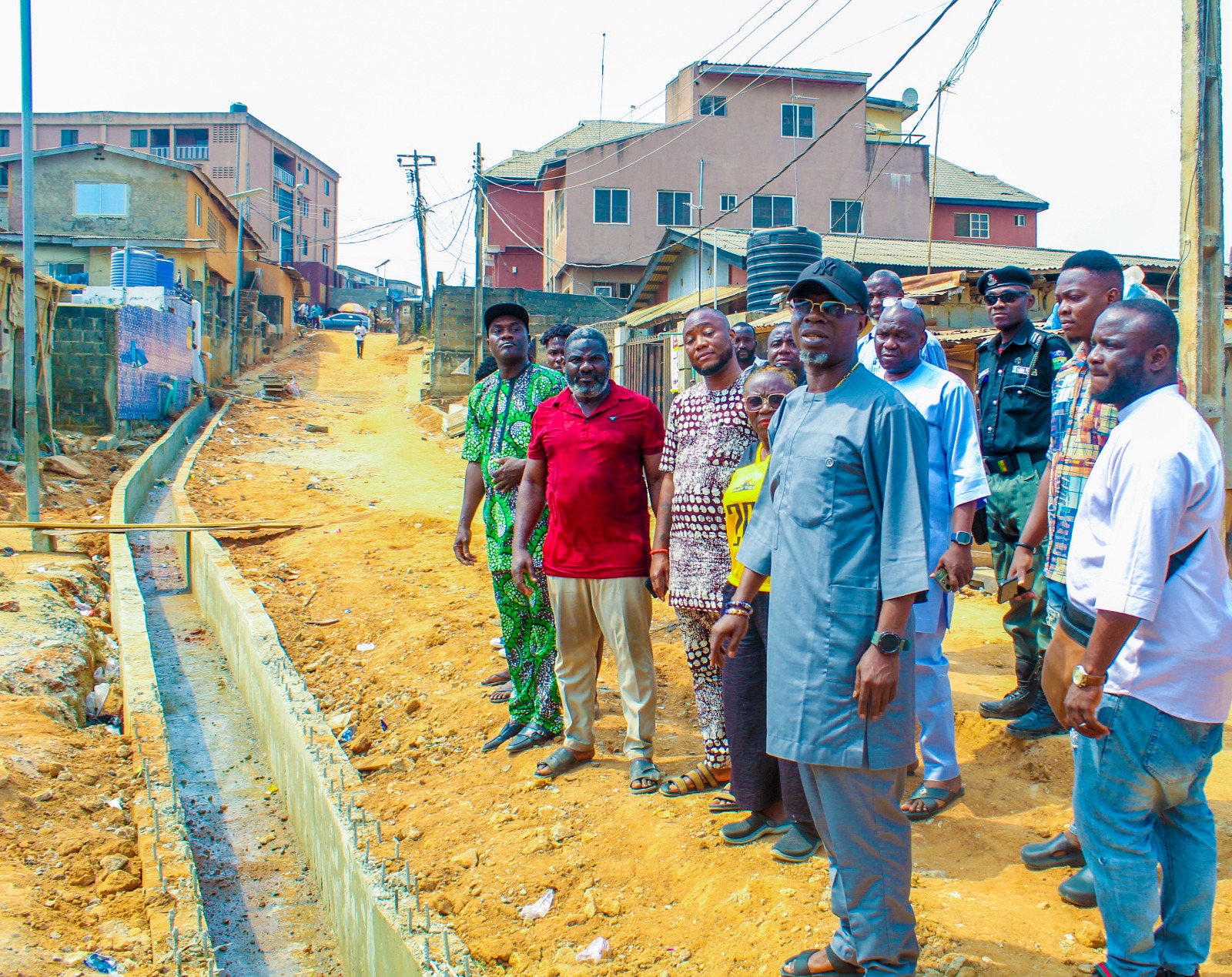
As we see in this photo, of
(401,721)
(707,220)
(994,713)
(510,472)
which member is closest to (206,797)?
(401,721)

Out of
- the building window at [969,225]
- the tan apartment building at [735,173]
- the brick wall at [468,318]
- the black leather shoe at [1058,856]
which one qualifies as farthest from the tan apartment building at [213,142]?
the black leather shoe at [1058,856]

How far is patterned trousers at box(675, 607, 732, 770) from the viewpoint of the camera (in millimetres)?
3734

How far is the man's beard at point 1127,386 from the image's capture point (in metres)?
2.33

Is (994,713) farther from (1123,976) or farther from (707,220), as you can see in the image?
(707,220)

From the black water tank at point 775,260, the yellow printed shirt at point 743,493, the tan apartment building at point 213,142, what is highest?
the tan apartment building at point 213,142

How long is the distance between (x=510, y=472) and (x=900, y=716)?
2.63 meters

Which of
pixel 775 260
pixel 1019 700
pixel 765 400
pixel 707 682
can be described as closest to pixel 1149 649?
pixel 765 400

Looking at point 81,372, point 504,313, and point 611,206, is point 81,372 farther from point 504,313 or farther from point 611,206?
point 504,313

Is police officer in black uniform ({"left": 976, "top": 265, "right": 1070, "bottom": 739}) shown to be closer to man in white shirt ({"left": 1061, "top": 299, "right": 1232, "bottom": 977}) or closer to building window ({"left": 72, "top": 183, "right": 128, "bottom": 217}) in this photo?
man in white shirt ({"left": 1061, "top": 299, "right": 1232, "bottom": 977})

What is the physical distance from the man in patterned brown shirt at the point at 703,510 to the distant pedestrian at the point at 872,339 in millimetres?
650

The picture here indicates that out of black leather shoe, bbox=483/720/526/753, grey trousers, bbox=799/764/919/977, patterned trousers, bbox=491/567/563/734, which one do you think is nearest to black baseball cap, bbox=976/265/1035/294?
patterned trousers, bbox=491/567/563/734

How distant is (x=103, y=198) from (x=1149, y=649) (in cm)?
3455

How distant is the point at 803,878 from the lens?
3104 mm

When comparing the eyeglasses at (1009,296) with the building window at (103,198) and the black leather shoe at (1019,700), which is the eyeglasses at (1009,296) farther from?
the building window at (103,198)
